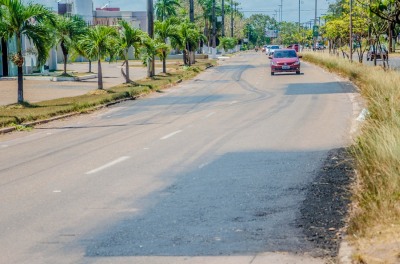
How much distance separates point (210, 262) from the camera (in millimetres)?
7191

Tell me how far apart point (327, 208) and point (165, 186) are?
290 centimetres

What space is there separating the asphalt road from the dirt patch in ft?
0.46

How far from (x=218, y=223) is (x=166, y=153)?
611 cm

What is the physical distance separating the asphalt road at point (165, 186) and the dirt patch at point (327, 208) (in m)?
0.14

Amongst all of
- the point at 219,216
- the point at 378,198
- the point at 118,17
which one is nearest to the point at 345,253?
the point at 378,198

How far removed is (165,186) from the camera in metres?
11.3

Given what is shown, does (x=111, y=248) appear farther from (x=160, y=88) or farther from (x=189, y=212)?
(x=160, y=88)

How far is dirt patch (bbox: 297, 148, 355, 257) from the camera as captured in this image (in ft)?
25.5

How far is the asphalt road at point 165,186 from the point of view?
780cm

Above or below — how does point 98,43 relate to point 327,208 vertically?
above

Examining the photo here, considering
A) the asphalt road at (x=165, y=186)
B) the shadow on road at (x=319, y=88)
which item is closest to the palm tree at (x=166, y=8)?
the shadow on road at (x=319, y=88)

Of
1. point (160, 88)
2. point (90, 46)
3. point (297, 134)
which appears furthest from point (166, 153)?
point (160, 88)

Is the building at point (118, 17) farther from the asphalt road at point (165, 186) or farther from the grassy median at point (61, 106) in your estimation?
the asphalt road at point (165, 186)

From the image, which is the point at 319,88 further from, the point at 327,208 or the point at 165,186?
the point at 327,208
